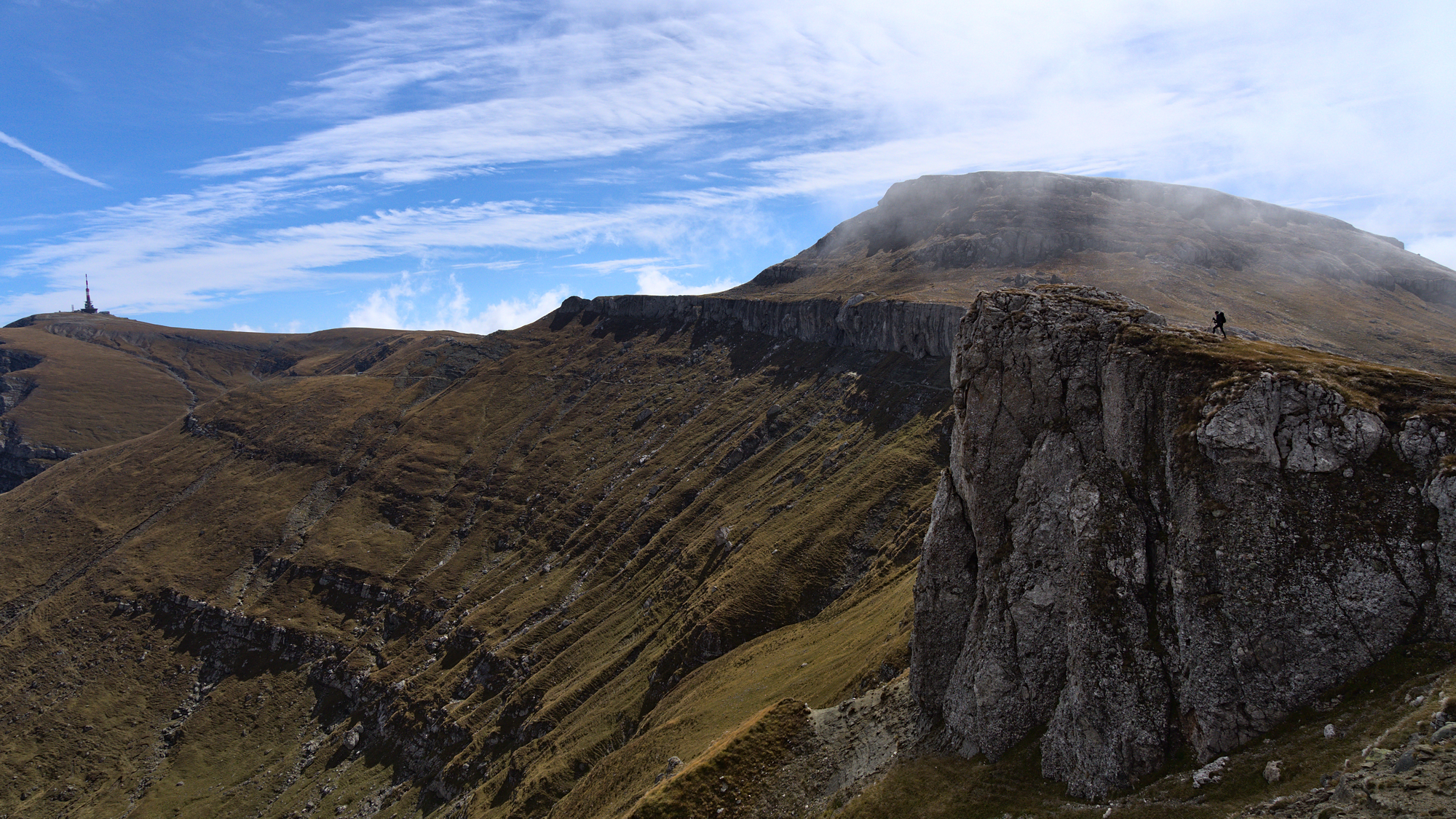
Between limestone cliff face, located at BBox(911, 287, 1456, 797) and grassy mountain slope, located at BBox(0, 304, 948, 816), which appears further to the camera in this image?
grassy mountain slope, located at BBox(0, 304, 948, 816)

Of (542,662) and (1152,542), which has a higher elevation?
(1152,542)

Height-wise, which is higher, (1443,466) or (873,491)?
(1443,466)

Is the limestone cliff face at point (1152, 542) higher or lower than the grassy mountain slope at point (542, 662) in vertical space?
higher

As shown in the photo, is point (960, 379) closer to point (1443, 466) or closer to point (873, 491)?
point (1443, 466)

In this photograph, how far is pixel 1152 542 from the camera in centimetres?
3656

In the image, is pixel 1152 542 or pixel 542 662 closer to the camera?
pixel 1152 542

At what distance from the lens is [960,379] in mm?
48719

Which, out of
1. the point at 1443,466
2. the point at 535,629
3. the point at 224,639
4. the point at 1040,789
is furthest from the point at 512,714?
the point at 1443,466

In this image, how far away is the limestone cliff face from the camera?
99.2 ft

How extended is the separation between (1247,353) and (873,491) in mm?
105340

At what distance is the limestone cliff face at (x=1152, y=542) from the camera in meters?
30.2

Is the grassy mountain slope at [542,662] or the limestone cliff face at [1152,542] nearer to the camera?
the limestone cliff face at [1152,542]

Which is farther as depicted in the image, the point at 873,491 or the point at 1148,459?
the point at 873,491

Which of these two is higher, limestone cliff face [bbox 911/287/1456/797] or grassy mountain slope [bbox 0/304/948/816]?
limestone cliff face [bbox 911/287/1456/797]
